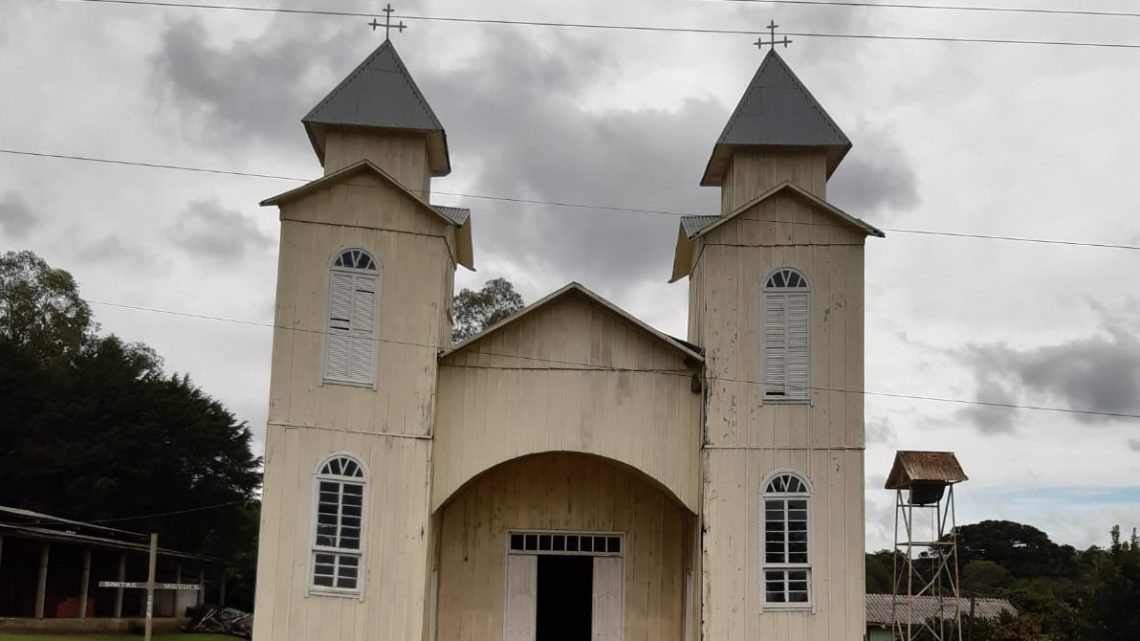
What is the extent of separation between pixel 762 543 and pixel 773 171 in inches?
264

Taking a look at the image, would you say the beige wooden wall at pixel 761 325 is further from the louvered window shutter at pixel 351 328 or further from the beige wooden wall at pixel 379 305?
the louvered window shutter at pixel 351 328

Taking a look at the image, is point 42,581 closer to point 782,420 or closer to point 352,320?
point 352,320

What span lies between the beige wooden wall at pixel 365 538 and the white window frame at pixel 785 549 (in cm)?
522

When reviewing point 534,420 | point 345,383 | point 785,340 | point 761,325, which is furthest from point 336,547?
point 785,340

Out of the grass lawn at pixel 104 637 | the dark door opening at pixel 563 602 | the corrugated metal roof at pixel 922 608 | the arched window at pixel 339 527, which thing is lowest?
the grass lawn at pixel 104 637

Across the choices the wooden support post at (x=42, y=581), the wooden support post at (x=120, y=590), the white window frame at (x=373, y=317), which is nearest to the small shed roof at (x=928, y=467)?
the white window frame at (x=373, y=317)

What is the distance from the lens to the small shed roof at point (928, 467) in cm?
2739

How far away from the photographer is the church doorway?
21.1 meters

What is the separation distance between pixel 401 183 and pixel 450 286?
6.35 ft

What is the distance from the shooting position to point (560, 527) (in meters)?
21.3

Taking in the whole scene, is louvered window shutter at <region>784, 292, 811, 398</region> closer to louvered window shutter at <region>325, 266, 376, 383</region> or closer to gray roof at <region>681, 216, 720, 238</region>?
gray roof at <region>681, 216, 720, 238</region>

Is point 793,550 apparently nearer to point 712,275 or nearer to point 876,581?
point 712,275

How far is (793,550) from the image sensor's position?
61.8ft

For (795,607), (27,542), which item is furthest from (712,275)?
(27,542)
